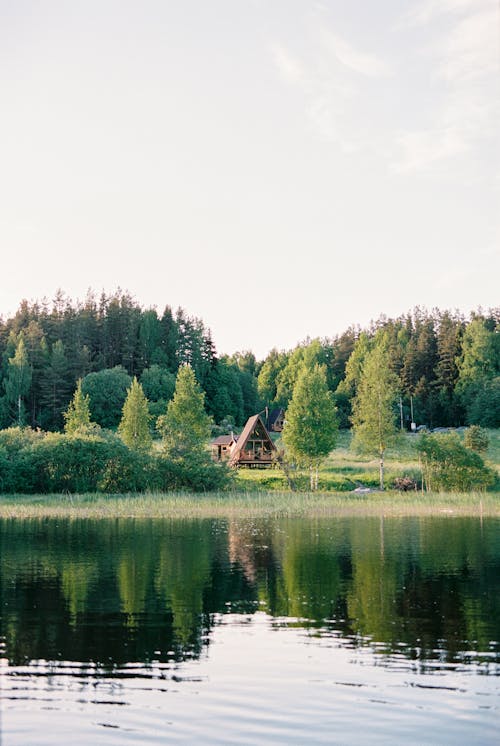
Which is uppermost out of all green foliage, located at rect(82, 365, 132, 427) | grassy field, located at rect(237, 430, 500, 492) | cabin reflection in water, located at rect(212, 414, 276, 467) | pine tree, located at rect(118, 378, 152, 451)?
green foliage, located at rect(82, 365, 132, 427)

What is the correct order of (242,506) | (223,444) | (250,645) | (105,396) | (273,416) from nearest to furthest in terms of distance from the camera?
(250,645), (242,506), (223,444), (105,396), (273,416)

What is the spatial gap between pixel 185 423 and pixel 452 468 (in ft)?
67.7

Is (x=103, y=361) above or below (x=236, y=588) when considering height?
above

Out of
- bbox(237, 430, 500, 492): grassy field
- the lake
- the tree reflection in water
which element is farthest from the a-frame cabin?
the lake

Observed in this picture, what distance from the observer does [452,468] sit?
5869cm

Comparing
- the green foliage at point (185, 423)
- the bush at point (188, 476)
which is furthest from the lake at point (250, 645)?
the green foliage at point (185, 423)

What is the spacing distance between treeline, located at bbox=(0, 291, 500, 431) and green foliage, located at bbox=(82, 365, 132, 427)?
133mm

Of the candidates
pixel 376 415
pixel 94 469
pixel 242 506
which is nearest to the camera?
pixel 242 506

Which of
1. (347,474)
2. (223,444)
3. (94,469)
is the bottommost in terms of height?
(347,474)

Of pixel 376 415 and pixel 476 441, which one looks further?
pixel 476 441

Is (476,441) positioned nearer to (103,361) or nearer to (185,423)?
(185,423)

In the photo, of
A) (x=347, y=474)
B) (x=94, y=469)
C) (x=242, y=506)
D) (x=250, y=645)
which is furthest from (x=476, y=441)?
(x=250, y=645)

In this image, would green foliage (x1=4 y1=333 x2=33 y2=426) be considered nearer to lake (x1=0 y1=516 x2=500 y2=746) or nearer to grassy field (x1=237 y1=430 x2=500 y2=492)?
grassy field (x1=237 y1=430 x2=500 y2=492)

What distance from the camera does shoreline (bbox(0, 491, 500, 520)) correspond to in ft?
145
